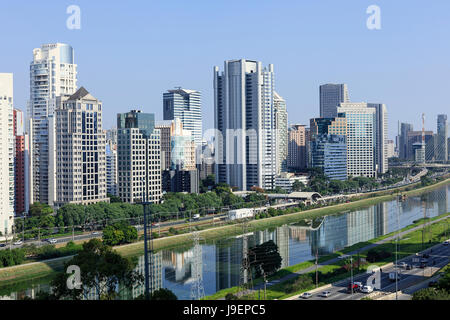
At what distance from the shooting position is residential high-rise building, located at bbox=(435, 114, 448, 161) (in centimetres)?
2416

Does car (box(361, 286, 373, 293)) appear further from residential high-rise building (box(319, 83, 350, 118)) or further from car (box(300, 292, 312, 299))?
residential high-rise building (box(319, 83, 350, 118))

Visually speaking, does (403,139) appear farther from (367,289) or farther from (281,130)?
(367,289)

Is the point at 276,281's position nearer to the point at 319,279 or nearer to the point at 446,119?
the point at 319,279

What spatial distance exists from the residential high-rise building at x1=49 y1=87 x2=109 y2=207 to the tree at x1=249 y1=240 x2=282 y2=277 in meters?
5.53

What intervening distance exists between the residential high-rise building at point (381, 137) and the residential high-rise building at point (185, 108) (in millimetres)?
8489

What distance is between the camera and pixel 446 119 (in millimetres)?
23969

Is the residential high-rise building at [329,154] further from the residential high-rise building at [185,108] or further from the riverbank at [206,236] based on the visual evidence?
the residential high-rise building at [185,108]

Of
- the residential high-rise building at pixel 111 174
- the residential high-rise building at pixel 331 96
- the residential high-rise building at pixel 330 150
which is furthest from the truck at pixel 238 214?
the residential high-rise building at pixel 331 96

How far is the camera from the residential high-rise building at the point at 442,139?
24.2m

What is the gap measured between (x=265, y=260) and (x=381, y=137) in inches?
816

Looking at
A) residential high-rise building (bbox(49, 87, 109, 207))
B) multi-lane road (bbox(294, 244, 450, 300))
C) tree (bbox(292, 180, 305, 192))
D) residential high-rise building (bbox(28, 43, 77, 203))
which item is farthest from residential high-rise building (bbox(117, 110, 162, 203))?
multi-lane road (bbox(294, 244, 450, 300))

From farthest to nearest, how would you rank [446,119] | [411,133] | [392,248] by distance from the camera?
[411,133] < [446,119] < [392,248]
